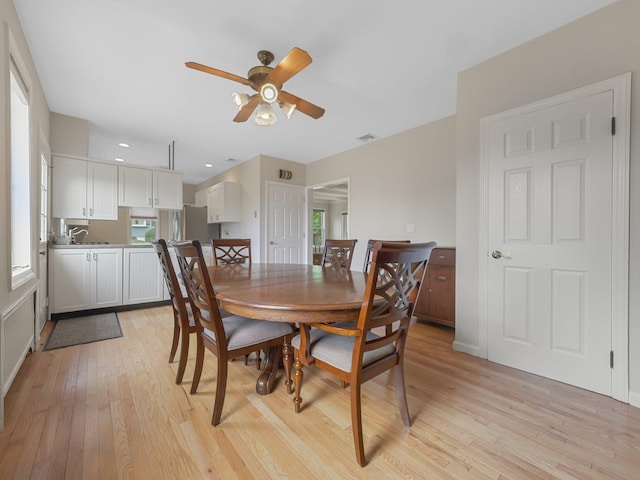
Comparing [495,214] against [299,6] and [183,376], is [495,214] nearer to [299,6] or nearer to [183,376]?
[299,6]

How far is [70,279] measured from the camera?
3.26 meters

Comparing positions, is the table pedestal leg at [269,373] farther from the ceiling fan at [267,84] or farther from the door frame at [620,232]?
the door frame at [620,232]

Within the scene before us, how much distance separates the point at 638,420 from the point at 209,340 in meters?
2.44

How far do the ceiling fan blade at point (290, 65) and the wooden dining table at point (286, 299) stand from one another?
4.68 ft

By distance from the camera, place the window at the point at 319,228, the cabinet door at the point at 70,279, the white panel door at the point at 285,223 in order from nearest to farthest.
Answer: the cabinet door at the point at 70,279
the white panel door at the point at 285,223
the window at the point at 319,228

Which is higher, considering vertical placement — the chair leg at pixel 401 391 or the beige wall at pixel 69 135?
the beige wall at pixel 69 135

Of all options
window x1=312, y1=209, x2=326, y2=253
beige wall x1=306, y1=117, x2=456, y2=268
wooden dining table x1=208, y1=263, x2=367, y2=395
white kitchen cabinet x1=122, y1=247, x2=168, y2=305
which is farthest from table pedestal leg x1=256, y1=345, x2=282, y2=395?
window x1=312, y1=209, x2=326, y2=253

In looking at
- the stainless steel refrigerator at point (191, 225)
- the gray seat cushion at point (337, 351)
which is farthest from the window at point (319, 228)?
the gray seat cushion at point (337, 351)

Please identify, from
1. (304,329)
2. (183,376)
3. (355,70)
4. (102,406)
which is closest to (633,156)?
(355,70)

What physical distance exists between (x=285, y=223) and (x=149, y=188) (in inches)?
88.0

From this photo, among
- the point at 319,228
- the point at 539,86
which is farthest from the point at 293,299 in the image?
the point at 319,228

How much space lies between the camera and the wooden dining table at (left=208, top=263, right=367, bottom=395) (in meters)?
1.20

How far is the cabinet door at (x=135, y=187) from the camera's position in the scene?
3949 millimetres

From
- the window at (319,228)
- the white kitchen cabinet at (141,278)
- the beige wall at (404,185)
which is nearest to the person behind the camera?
the beige wall at (404,185)
